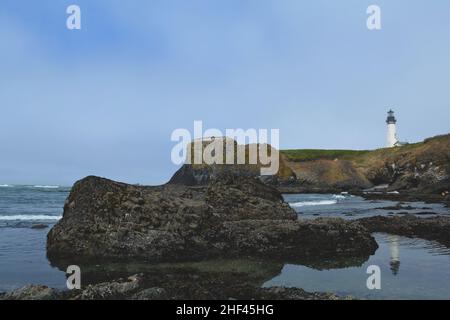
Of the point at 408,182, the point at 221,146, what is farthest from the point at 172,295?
the point at 221,146

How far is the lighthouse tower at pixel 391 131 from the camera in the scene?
131 meters

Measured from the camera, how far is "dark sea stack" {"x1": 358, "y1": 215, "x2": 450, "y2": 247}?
16.5 m

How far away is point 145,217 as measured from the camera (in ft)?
45.0

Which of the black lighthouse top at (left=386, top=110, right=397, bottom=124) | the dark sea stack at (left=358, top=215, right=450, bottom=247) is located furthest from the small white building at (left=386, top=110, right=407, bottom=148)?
the dark sea stack at (left=358, top=215, right=450, bottom=247)

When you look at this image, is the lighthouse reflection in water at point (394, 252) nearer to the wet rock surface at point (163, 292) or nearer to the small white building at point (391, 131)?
the wet rock surface at point (163, 292)

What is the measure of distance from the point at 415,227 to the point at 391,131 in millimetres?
121987

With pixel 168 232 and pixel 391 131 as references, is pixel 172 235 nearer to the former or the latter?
pixel 168 232

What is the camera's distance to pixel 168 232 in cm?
1335

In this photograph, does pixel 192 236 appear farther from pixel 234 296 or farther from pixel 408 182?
pixel 408 182

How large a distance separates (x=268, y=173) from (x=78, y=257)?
2990 inches

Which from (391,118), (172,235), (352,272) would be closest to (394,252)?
(352,272)

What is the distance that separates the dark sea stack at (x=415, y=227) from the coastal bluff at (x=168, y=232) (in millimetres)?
4098

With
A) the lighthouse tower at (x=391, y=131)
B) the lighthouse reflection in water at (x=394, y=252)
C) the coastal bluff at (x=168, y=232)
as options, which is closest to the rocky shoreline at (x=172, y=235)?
the coastal bluff at (x=168, y=232)

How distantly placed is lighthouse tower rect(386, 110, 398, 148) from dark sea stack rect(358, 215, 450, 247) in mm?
117833
